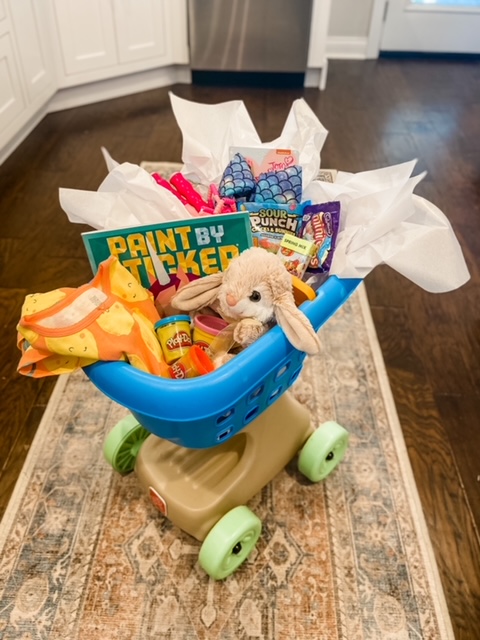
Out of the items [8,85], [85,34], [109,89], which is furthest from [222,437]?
[109,89]

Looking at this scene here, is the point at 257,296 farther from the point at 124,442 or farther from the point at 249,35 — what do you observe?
the point at 249,35

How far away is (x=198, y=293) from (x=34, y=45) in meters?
1.84

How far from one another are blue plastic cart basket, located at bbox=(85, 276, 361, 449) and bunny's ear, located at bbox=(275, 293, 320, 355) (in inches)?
0.5

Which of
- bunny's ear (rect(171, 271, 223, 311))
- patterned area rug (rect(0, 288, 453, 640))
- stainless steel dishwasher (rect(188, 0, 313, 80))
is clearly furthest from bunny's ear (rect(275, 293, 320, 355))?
stainless steel dishwasher (rect(188, 0, 313, 80))

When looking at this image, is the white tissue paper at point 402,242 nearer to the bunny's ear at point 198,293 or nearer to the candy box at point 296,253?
the candy box at point 296,253

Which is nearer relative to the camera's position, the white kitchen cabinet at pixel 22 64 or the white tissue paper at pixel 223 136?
the white tissue paper at pixel 223 136

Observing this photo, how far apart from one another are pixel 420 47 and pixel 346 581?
9.87 feet

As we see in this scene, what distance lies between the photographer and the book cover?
2.34ft

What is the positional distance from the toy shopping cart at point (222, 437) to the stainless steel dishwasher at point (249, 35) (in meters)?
2.12

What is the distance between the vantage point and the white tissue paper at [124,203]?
2.56 ft

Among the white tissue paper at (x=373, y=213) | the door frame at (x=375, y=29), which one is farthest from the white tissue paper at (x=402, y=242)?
the door frame at (x=375, y=29)

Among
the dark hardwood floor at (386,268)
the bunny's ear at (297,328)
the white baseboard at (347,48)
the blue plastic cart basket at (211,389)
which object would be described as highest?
the bunny's ear at (297,328)

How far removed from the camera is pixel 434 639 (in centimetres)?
81

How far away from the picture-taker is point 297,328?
0.65 m
